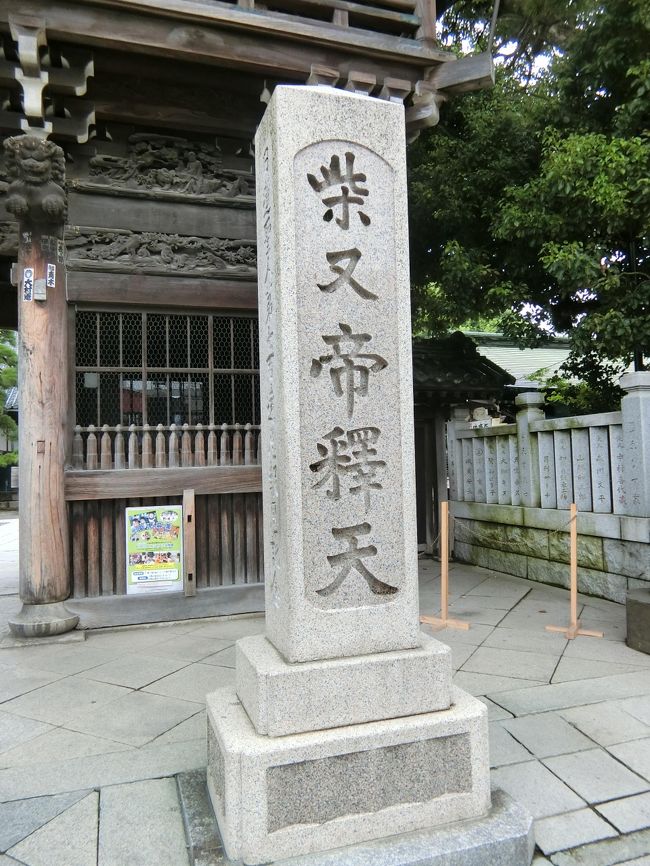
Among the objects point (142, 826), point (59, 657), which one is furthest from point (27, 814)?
point (59, 657)

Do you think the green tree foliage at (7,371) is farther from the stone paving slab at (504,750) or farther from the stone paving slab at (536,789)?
the stone paving slab at (536,789)

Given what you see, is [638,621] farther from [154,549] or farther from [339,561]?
[154,549]

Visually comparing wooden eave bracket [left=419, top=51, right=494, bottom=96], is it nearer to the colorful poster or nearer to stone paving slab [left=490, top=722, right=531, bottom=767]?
the colorful poster

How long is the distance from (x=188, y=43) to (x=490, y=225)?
15.8ft

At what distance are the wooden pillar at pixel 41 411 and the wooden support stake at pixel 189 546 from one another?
1172mm

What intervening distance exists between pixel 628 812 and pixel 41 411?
5.63 m

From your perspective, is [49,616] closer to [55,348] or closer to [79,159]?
[55,348]

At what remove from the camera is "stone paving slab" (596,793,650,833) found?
8.96 ft

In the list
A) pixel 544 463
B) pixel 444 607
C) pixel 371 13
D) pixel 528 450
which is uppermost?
pixel 371 13

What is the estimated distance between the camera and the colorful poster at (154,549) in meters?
6.35

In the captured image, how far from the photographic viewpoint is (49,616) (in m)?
5.79

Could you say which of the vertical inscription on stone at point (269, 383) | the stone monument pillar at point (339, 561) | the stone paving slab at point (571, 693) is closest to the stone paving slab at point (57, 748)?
the stone monument pillar at point (339, 561)

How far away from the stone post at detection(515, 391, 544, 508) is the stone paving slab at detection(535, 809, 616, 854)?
563 cm

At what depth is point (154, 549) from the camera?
6.43 meters
